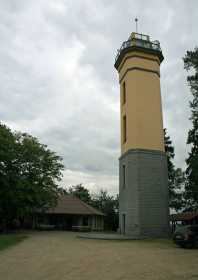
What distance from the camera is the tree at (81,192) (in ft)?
206

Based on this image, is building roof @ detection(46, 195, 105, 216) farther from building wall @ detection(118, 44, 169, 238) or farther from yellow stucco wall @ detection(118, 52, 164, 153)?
yellow stucco wall @ detection(118, 52, 164, 153)

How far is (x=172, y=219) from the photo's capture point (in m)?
30.5

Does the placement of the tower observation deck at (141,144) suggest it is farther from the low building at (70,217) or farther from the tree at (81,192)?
the tree at (81,192)

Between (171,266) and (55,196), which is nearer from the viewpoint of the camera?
(171,266)

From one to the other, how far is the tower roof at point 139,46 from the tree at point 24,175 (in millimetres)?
12293

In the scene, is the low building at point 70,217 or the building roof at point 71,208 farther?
the low building at point 70,217

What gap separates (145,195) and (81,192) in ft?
126

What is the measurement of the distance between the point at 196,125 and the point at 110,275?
48.8 feet

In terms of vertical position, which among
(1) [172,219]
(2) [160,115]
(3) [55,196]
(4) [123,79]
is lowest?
(1) [172,219]

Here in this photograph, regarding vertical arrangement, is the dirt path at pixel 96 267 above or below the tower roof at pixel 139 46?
below

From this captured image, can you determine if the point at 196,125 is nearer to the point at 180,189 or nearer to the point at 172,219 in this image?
the point at 172,219

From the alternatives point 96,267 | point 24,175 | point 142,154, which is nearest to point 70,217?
point 24,175

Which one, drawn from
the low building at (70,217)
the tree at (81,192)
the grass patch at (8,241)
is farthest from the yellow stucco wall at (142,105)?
the tree at (81,192)

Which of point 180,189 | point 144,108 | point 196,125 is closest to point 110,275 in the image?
point 196,125
